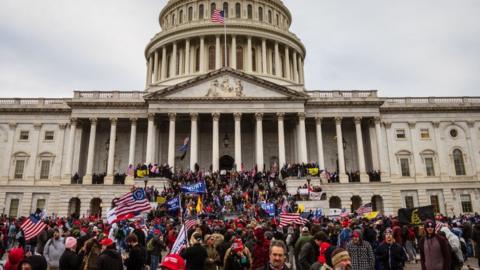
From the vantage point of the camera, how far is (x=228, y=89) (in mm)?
45906

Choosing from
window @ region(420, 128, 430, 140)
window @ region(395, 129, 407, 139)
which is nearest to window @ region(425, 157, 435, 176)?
window @ region(420, 128, 430, 140)

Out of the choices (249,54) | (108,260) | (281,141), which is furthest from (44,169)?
(108,260)

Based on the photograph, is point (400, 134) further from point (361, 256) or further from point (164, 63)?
Answer: point (361, 256)

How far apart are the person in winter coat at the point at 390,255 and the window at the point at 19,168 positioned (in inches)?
1893

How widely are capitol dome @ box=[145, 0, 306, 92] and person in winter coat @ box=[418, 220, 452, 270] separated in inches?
1978

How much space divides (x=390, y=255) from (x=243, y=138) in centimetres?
4078

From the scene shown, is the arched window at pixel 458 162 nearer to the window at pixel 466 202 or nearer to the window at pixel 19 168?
the window at pixel 466 202

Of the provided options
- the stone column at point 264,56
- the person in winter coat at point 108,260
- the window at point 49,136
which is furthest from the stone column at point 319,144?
the person in winter coat at point 108,260

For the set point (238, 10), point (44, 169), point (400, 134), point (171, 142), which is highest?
point (238, 10)

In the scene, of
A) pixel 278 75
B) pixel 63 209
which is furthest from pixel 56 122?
pixel 278 75

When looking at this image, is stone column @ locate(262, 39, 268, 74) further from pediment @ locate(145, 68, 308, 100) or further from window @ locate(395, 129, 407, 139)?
window @ locate(395, 129, 407, 139)

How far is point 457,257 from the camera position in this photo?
1016cm

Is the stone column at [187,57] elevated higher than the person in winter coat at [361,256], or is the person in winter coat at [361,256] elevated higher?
the stone column at [187,57]

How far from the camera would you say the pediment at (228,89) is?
45.5 m
